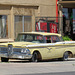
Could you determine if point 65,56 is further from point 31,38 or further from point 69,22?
point 69,22

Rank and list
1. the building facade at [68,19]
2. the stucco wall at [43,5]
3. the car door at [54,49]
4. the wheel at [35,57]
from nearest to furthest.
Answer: the wheel at [35,57], the car door at [54,49], the stucco wall at [43,5], the building facade at [68,19]

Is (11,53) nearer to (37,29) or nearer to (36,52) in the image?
(36,52)

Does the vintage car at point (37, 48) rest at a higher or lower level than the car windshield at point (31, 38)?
lower

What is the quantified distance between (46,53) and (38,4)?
861 centimetres

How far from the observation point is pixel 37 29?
23828 millimetres

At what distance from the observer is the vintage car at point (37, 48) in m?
15.7

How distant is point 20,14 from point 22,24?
791mm

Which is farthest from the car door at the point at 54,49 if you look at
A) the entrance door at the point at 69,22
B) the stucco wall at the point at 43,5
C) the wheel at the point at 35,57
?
the entrance door at the point at 69,22

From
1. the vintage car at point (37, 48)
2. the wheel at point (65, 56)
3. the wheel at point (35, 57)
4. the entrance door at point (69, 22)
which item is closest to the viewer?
the vintage car at point (37, 48)

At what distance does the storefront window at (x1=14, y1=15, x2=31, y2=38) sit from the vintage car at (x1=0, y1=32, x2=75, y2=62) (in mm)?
6842

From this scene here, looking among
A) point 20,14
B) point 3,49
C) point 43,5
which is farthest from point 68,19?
point 3,49

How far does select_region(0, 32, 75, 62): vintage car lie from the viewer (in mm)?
15656

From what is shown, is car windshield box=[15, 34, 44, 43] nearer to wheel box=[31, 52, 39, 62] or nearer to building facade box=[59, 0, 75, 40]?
wheel box=[31, 52, 39, 62]

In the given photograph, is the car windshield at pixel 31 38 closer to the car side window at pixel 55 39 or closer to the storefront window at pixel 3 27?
the car side window at pixel 55 39
